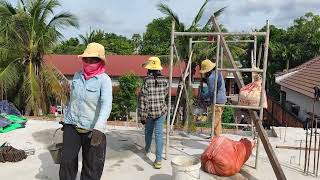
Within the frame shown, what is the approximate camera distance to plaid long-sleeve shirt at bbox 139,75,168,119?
17.9ft

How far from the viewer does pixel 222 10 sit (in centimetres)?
1289

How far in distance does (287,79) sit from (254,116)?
1476 centimetres

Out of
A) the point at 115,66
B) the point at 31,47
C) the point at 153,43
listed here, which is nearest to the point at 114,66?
the point at 115,66

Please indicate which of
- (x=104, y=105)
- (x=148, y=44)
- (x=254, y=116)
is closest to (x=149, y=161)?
(x=254, y=116)

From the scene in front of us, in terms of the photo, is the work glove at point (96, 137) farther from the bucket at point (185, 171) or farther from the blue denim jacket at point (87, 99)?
the bucket at point (185, 171)

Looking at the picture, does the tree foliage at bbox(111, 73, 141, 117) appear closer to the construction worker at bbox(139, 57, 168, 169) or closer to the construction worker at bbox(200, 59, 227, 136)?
the construction worker at bbox(200, 59, 227, 136)

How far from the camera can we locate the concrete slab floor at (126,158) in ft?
17.0

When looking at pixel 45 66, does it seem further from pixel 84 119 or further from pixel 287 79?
pixel 287 79

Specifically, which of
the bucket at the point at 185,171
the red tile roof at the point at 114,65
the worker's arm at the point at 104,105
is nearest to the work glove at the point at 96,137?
the worker's arm at the point at 104,105

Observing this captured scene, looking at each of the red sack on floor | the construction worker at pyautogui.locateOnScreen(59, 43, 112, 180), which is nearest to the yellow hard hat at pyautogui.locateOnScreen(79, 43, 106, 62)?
the construction worker at pyautogui.locateOnScreen(59, 43, 112, 180)

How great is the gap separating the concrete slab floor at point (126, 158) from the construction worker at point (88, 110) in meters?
0.98

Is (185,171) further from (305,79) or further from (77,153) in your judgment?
(305,79)

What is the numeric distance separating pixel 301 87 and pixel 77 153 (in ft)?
43.1

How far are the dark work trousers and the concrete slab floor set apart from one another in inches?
35.0
